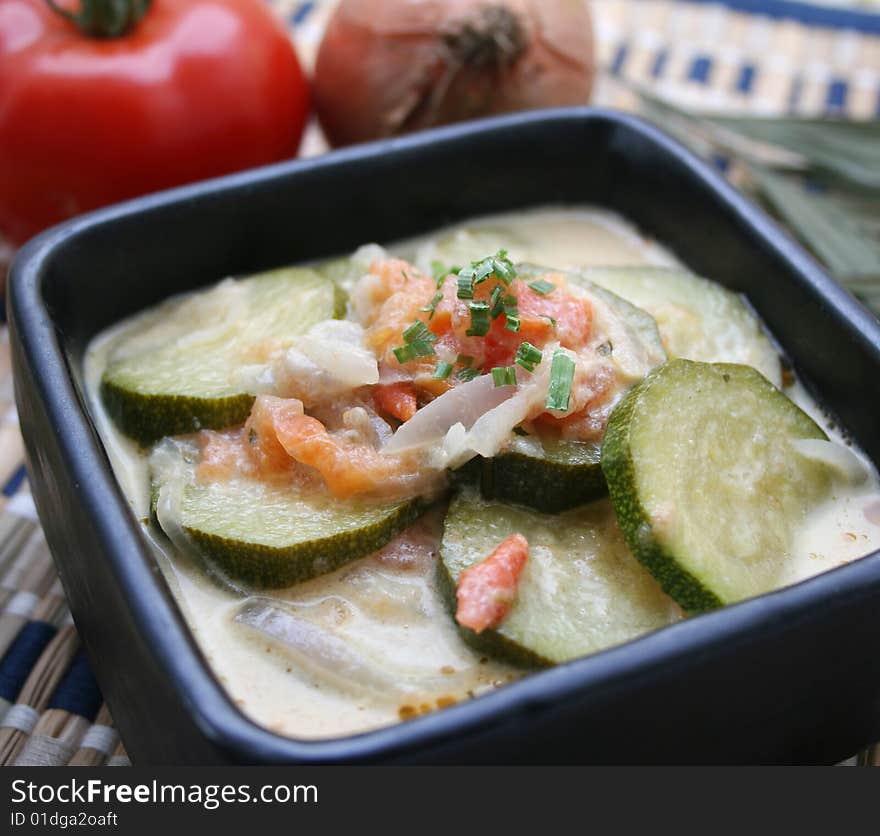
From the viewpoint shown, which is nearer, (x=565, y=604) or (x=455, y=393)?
(x=565, y=604)

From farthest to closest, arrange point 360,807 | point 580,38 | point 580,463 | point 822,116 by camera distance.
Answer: point 822,116 → point 580,38 → point 580,463 → point 360,807

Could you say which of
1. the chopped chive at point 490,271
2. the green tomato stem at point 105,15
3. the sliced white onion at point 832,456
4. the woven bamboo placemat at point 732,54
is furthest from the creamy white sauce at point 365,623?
the green tomato stem at point 105,15

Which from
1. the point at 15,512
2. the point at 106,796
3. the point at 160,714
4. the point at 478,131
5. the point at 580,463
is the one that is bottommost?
the point at 15,512

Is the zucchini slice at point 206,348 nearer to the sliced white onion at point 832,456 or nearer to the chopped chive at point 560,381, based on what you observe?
the chopped chive at point 560,381

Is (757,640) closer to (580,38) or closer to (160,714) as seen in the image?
(160,714)

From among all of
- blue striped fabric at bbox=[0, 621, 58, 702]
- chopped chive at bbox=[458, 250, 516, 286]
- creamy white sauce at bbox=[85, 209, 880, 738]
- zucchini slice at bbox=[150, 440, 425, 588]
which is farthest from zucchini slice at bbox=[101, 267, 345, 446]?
blue striped fabric at bbox=[0, 621, 58, 702]

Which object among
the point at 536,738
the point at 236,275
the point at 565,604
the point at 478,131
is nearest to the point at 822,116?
the point at 478,131

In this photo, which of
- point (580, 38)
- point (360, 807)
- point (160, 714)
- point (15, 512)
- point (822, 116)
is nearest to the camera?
point (360, 807)
